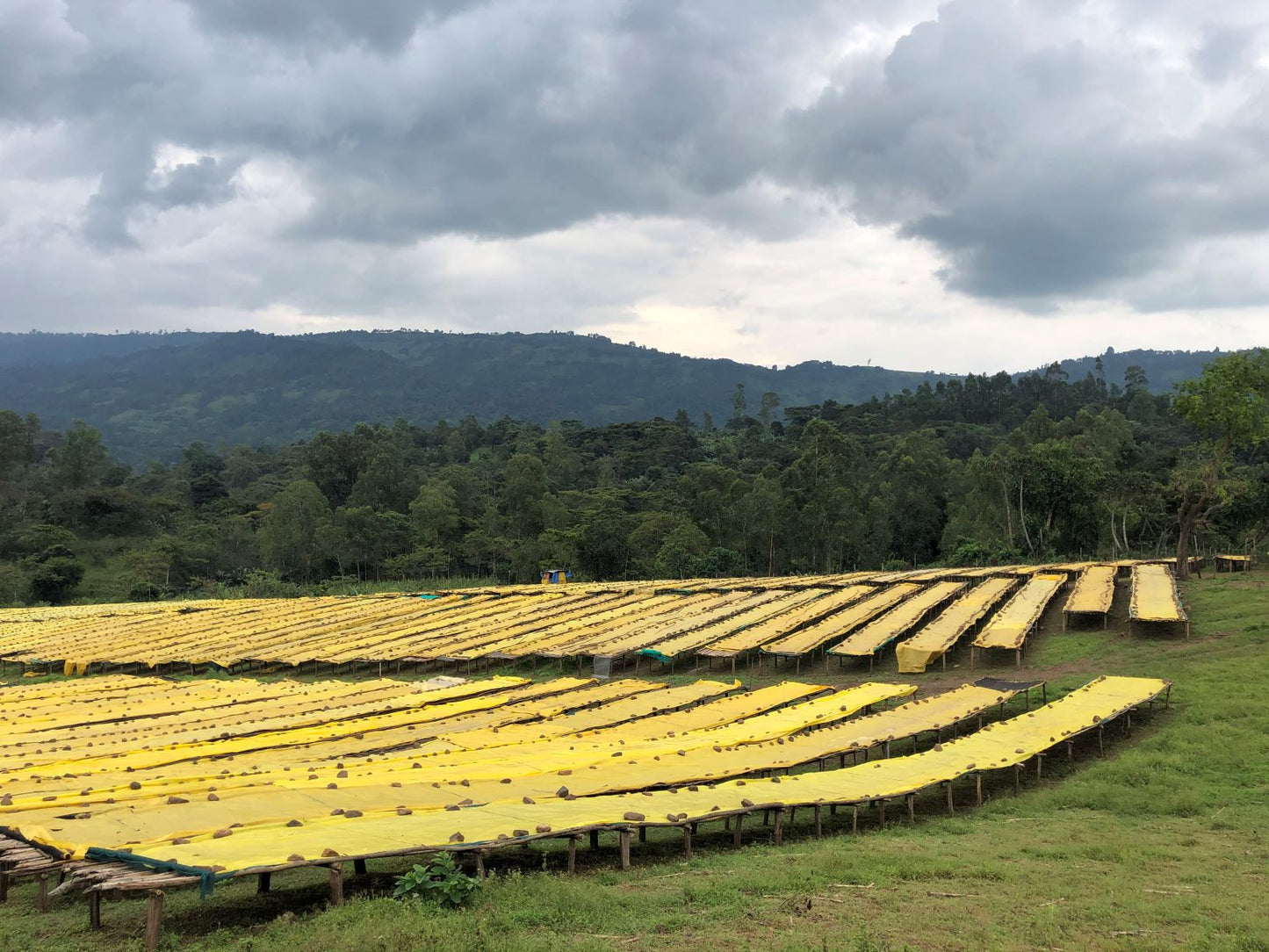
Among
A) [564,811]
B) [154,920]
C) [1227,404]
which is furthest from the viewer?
[1227,404]

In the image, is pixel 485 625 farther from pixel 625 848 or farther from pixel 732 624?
pixel 625 848

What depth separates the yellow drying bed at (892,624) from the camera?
25.0m

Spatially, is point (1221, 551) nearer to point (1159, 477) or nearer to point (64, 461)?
point (1159, 477)

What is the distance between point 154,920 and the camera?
24.0ft

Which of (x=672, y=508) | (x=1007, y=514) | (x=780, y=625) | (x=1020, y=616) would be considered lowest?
(x=780, y=625)

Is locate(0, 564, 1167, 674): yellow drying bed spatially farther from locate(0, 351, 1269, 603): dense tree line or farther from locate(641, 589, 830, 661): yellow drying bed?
locate(0, 351, 1269, 603): dense tree line

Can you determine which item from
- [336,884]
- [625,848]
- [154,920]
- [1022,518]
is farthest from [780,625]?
[1022,518]

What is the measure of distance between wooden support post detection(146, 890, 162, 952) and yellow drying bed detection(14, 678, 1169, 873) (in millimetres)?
293

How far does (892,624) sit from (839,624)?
5.65 ft

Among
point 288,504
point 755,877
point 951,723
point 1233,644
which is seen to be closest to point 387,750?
point 755,877

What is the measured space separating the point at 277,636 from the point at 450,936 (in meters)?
32.5

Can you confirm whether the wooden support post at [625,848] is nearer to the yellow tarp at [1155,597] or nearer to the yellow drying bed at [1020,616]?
the yellow drying bed at [1020,616]

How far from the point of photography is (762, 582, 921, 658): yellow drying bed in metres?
25.5

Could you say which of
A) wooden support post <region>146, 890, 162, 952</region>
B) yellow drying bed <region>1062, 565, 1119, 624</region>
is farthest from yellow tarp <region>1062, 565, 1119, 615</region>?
wooden support post <region>146, 890, 162, 952</region>
